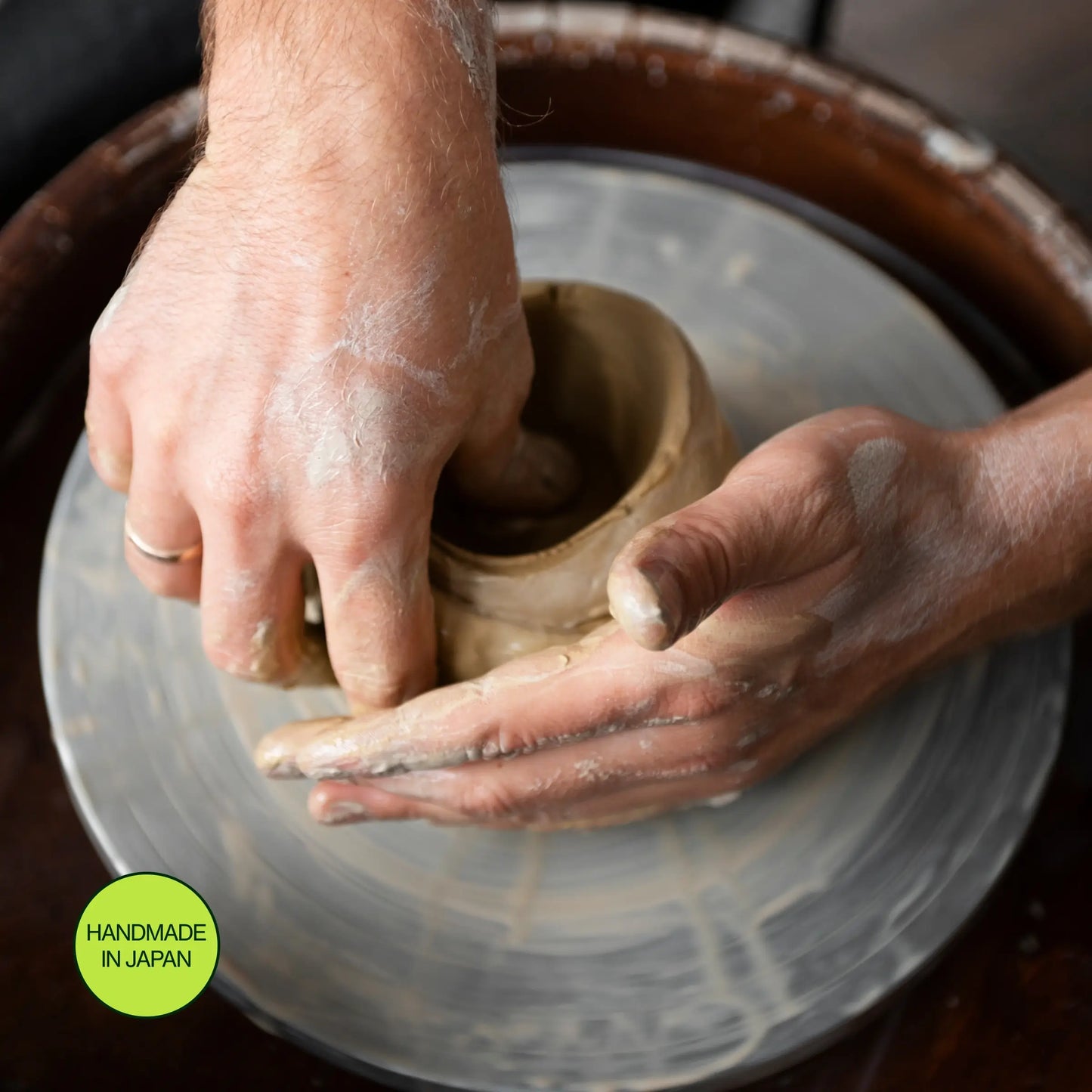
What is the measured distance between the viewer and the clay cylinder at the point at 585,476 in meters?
1.12

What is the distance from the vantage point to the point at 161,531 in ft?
3.53

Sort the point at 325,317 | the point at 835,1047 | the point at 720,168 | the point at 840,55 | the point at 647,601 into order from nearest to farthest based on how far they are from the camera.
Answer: the point at 647,601 → the point at 325,317 → the point at 835,1047 → the point at 720,168 → the point at 840,55

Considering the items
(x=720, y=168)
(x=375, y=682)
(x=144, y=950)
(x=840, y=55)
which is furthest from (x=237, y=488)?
(x=840, y=55)

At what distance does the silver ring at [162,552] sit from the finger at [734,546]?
1.80ft

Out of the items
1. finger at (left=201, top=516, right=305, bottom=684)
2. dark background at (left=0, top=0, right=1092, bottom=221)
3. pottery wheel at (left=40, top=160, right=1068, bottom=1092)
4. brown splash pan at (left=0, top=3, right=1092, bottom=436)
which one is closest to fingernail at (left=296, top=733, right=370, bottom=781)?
finger at (left=201, top=516, right=305, bottom=684)

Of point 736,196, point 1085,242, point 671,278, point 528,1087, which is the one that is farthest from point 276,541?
point 1085,242

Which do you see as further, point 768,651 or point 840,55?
point 840,55

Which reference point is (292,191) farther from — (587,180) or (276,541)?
(587,180)

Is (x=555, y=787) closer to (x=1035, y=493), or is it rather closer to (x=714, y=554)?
(x=714, y=554)

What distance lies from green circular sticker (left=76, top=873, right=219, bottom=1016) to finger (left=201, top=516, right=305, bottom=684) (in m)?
0.25

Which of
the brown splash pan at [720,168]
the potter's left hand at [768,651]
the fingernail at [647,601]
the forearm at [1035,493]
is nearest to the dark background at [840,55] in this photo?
the brown splash pan at [720,168]

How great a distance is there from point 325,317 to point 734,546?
0.41m

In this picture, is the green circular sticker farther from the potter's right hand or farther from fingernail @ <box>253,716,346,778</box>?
the potter's right hand

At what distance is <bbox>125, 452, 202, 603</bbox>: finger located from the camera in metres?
1.03
